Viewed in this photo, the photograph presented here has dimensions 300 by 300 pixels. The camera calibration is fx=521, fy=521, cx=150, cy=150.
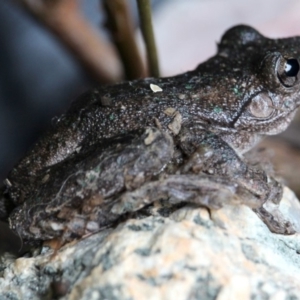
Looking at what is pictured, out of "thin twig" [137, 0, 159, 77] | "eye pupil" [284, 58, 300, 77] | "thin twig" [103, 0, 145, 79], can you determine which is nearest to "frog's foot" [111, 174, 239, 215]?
"eye pupil" [284, 58, 300, 77]

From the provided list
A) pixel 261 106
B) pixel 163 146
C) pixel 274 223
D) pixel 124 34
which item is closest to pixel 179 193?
pixel 163 146

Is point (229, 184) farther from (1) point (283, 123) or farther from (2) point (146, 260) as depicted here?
(1) point (283, 123)

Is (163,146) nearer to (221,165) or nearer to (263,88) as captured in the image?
(221,165)

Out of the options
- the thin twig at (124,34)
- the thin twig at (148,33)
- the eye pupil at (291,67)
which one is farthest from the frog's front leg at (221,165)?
the thin twig at (124,34)

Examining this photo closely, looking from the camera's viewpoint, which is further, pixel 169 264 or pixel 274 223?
pixel 274 223

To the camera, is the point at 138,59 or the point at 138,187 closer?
the point at 138,187

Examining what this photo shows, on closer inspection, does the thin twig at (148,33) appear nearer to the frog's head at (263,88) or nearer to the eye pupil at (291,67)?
the frog's head at (263,88)

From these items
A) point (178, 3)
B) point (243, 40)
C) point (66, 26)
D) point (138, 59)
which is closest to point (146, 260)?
point (243, 40)
